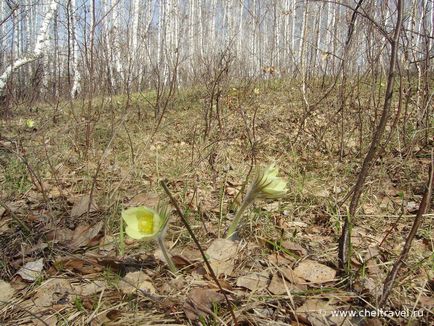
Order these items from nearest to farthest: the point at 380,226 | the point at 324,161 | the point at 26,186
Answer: the point at 380,226 < the point at 26,186 < the point at 324,161

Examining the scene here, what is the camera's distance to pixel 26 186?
2.11m

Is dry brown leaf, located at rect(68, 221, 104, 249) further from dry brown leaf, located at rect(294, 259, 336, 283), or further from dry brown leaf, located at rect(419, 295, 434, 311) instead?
dry brown leaf, located at rect(419, 295, 434, 311)

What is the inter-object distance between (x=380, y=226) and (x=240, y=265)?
79cm

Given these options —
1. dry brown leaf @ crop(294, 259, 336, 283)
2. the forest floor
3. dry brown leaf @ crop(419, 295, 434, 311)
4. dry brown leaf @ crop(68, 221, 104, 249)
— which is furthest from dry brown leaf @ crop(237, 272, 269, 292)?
dry brown leaf @ crop(68, 221, 104, 249)

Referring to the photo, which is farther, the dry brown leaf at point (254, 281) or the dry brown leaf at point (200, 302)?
the dry brown leaf at point (254, 281)

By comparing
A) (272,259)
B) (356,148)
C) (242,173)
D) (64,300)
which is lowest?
(64,300)

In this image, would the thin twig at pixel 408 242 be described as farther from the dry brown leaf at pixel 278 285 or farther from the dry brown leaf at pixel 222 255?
the dry brown leaf at pixel 222 255

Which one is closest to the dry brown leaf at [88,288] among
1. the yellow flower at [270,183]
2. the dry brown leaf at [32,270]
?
the dry brown leaf at [32,270]

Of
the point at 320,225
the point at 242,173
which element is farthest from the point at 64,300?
the point at 242,173

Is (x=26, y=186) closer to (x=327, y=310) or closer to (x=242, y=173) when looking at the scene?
(x=242, y=173)

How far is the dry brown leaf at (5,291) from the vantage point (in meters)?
1.08

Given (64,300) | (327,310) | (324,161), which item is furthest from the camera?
(324,161)

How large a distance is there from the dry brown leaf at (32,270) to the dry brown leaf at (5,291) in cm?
5

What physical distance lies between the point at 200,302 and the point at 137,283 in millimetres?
247
